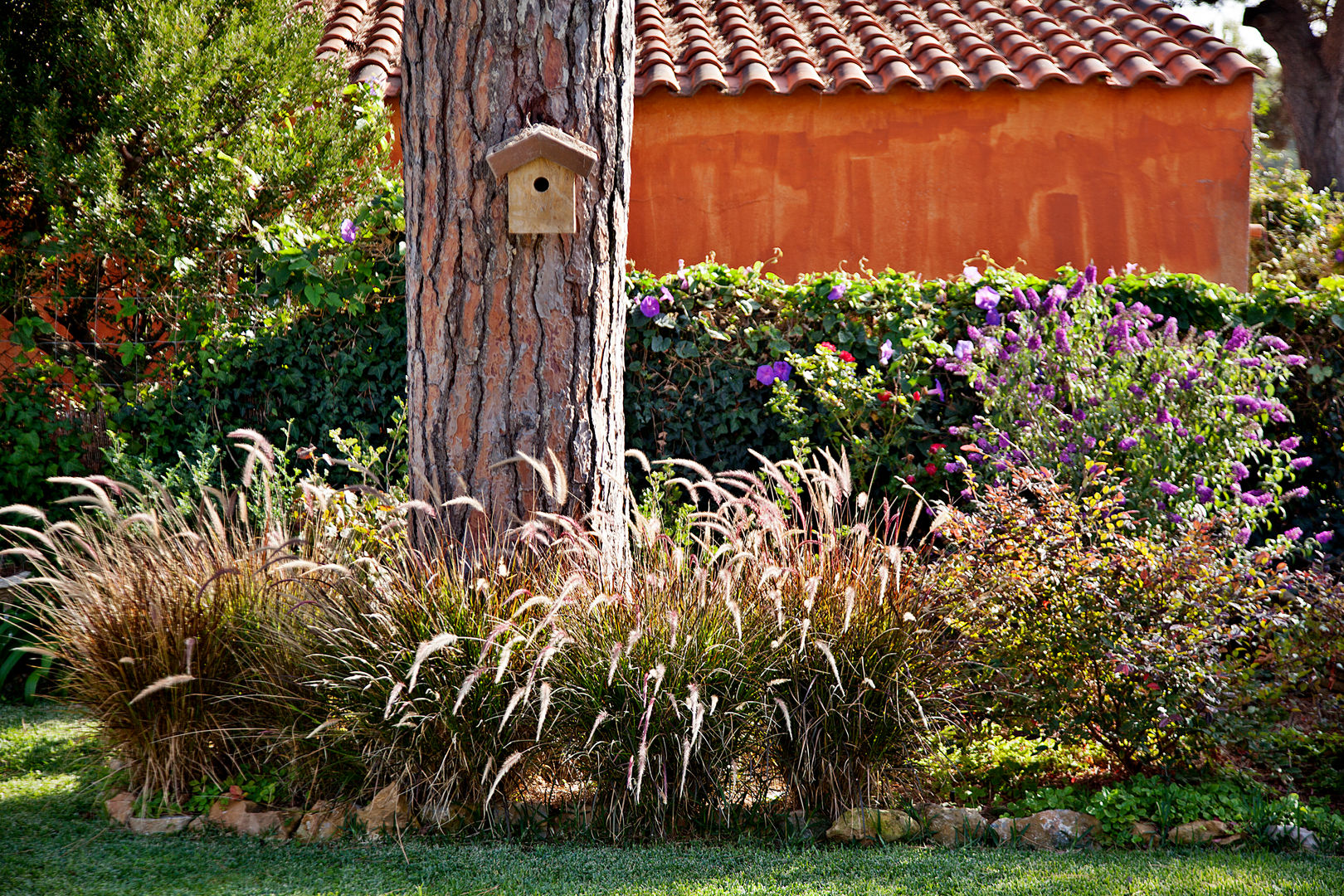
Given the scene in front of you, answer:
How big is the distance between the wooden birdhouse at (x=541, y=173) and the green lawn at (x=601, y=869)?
2.24 m

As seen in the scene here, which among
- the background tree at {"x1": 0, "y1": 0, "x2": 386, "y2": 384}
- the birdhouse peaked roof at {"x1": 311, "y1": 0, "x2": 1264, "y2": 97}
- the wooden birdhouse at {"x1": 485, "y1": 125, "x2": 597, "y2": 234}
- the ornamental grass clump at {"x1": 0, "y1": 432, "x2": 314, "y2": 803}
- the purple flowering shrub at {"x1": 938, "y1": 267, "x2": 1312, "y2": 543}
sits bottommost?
the ornamental grass clump at {"x1": 0, "y1": 432, "x2": 314, "y2": 803}

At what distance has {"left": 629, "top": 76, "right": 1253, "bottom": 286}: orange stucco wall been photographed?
8.51 metres

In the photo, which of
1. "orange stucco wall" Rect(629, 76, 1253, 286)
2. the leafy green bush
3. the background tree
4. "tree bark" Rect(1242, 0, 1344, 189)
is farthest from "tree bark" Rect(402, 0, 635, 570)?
"tree bark" Rect(1242, 0, 1344, 189)

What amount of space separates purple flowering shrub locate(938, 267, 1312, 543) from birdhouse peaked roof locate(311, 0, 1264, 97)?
11.9ft

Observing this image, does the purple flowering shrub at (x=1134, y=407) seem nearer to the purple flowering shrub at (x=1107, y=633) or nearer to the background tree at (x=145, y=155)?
the purple flowering shrub at (x=1107, y=633)

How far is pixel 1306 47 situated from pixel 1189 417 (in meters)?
10.5

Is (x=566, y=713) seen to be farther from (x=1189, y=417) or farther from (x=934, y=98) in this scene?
(x=934, y=98)

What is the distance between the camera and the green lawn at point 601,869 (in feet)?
9.83

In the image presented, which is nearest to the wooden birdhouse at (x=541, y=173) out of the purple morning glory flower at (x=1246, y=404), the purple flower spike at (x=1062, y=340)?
the purple flower spike at (x=1062, y=340)

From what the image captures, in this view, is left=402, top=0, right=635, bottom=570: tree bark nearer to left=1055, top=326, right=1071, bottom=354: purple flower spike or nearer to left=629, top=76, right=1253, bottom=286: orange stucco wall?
left=1055, top=326, right=1071, bottom=354: purple flower spike

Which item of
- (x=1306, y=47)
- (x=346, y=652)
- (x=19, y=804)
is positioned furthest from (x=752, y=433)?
(x=1306, y=47)

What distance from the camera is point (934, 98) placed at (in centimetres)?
851

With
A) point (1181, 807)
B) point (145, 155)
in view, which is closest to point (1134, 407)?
point (1181, 807)

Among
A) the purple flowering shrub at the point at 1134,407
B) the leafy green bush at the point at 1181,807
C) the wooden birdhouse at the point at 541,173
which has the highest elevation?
the wooden birdhouse at the point at 541,173
